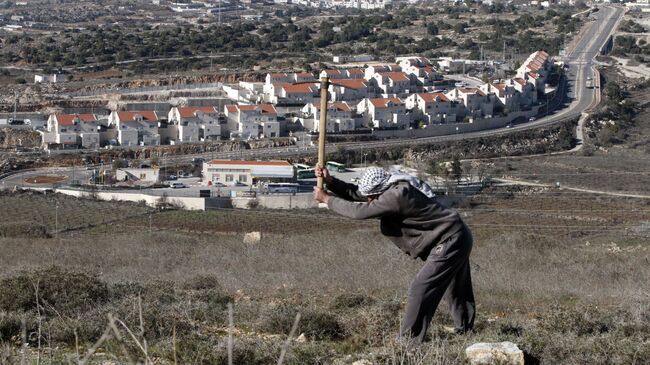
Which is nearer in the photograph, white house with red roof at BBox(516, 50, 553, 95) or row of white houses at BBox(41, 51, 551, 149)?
row of white houses at BBox(41, 51, 551, 149)

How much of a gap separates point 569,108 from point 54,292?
4002 cm

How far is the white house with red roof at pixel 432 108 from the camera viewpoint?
133ft

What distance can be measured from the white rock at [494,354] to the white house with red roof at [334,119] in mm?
32153

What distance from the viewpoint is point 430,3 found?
9044 cm

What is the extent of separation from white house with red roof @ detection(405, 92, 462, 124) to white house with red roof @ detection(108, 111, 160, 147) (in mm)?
9860

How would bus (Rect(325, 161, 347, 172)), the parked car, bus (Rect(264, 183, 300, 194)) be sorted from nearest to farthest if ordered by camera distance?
bus (Rect(264, 183, 300, 194))
the parked car
bus (Rect(325, 161, 347, 172))

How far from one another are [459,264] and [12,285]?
3.18 metres

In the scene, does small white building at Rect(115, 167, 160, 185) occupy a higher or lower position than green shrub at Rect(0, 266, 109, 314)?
lower

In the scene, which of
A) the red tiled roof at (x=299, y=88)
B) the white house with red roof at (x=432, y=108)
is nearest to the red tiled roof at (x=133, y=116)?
the red tiled roof at (x=299, y=88)

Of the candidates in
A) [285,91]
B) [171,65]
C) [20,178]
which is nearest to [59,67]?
[171,65]

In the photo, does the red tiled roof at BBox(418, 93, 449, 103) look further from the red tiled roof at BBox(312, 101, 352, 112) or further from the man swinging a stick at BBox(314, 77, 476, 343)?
the man swinging a stick at BBox(314, 77, 476, 343)

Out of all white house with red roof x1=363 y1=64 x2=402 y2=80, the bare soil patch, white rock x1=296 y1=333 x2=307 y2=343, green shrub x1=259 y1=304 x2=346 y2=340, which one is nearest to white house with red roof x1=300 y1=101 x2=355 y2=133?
white house with red roof x1=363 y1=64 x2=402 y2=80

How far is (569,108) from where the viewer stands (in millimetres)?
45219

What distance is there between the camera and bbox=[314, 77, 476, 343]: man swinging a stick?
556 cm
